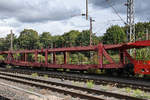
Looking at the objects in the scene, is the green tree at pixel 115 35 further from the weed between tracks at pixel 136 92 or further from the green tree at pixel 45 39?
the weed between tracks at pixel 136 92

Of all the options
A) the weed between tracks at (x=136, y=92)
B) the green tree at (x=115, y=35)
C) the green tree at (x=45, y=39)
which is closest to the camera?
the weed between tracks at (x=136, y=92)

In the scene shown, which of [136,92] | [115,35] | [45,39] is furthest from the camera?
[45,39]

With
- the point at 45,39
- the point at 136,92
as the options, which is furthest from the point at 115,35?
the point at 136,92

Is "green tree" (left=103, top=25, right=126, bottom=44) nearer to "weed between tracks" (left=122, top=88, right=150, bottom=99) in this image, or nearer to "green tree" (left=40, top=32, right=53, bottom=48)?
"green tree" (left=40, top=32, right=53, bottom=48)

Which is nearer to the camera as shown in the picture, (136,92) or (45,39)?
(136,92)

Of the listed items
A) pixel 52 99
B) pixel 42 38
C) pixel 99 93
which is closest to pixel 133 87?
pixel 99 93

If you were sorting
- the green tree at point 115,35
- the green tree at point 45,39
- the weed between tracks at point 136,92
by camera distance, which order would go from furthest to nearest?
the green tree at point 45,39 → the green tree at point 115,35 → the weed between tracks at point 136,92

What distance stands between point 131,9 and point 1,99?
49.5 ft

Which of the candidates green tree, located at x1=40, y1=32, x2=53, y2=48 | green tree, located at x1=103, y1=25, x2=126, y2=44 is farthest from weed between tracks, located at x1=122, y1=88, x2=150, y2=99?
green tree, located at x1=40, y1=32, x2=53, y2=48

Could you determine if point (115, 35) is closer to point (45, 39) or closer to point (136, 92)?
point (45, 39)

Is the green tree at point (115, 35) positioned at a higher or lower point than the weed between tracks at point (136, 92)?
higher

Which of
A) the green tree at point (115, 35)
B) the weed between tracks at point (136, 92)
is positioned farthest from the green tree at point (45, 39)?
the weed between tracks at point (136, 92)

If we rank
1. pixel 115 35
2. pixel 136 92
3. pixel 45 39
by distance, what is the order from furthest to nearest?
pixel 45 39, pixel 115 35, pixel 136 92

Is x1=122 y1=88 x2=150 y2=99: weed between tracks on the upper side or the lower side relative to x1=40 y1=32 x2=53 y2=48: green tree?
lower
